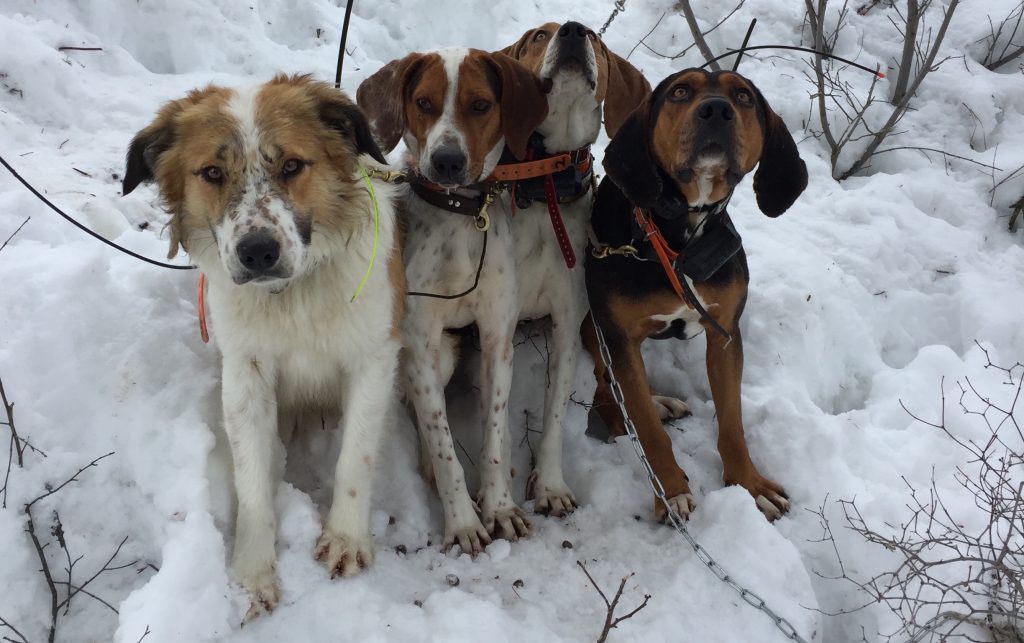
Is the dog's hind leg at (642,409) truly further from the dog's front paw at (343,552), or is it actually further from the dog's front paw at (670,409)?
the dog's front paw at (343,552)

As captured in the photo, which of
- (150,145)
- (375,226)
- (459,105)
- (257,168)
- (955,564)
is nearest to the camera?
(257,168)

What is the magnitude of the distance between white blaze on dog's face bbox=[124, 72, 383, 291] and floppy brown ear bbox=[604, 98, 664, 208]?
937 mm

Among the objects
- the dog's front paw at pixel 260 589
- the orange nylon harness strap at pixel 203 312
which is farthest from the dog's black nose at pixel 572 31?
the dog's front paw at pixel 260 589

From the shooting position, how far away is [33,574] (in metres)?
2.13

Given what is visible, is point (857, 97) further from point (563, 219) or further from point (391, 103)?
point (391, 103)

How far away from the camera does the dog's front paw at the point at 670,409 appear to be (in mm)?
3463

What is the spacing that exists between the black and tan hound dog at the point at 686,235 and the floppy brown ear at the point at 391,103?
874 millimetres

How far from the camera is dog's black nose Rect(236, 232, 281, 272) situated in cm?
203

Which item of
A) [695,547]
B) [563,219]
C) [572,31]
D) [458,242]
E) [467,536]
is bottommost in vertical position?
[467,536]

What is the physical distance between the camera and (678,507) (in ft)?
9.35

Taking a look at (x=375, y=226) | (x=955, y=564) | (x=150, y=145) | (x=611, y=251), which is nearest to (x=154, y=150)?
(x=150, y=145)

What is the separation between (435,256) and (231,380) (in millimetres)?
929

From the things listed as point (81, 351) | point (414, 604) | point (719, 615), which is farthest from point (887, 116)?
point (81, 351)

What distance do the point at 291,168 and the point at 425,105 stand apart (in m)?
0.83
